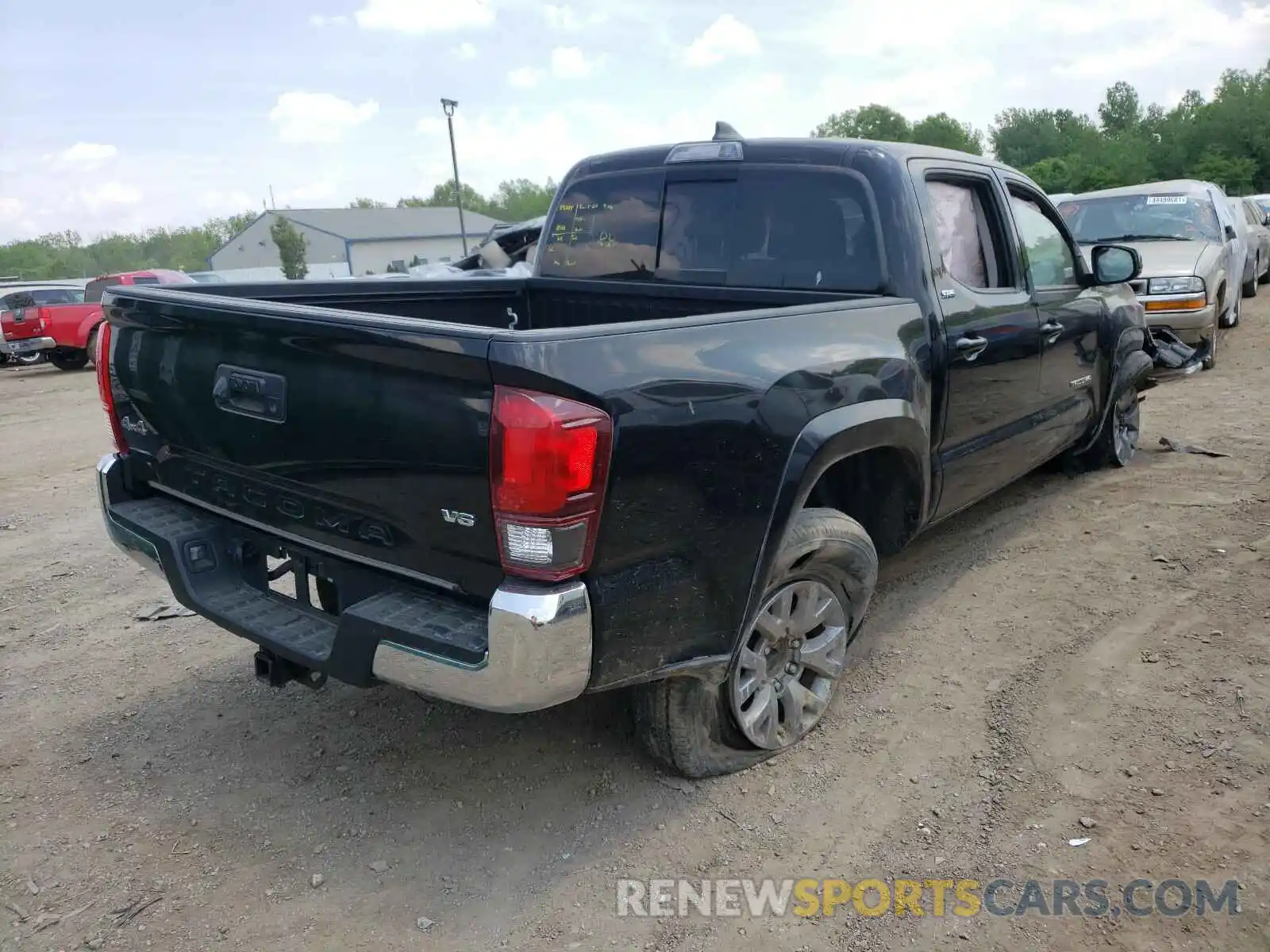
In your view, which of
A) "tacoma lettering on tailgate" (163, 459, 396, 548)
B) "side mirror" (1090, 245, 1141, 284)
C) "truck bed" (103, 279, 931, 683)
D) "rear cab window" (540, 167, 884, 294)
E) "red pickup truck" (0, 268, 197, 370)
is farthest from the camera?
"red pickup truck" (0, 268, 197, 370)

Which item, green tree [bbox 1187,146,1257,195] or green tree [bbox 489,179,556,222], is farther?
green tree [bbox 489,179,556,222]

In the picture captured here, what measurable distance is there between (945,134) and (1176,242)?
240ft

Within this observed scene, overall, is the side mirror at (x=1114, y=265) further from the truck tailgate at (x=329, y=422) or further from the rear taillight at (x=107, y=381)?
the rear taillight at (x=107, y=381)

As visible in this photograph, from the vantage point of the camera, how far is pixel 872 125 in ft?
268

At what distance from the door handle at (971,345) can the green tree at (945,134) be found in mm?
76198

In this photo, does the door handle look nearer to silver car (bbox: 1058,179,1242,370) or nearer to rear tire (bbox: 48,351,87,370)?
silver car (bbox: 1058,179,1242,370)

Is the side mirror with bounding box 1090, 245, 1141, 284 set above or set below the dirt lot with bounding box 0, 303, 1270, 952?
above

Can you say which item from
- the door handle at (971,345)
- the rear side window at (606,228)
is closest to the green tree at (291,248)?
the rear side window at (606,228)

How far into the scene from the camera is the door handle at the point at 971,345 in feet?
12.1

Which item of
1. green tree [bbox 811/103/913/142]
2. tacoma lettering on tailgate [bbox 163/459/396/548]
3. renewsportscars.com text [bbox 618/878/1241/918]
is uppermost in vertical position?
green tree [bbox 811/103/913/142]

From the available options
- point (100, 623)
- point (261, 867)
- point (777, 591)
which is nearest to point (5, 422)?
point (100, 623)

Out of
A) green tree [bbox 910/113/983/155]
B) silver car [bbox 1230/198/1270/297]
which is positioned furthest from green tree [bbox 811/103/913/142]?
silver car [bbox 1230/198/1270/297]

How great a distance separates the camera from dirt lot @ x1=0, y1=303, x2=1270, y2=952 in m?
2.51

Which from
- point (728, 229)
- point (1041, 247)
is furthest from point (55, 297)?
point (1041, 247)
